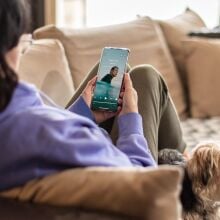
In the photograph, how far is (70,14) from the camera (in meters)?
3.69

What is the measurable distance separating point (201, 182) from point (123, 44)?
1.13m

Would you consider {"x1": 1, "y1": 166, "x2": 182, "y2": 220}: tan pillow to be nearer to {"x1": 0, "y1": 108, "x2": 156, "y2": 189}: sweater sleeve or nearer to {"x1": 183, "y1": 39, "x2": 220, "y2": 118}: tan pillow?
{"x1": 0, "y1": 108, "x2": 156, "y2": 189}: sweater sleeve

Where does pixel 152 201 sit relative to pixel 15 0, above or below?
below

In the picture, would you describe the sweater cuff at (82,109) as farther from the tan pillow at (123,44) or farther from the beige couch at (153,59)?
the tan pillow at (123,44)

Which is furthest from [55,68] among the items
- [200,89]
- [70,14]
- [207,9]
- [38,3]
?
[207,9]

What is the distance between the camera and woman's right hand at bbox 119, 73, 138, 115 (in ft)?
A: 5.02

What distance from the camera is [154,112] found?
178cm

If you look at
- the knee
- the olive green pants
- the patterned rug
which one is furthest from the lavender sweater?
the patterned rug

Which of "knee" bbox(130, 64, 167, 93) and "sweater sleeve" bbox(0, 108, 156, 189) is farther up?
"sweater sleeve" bbox(0, 108, 156, 189)

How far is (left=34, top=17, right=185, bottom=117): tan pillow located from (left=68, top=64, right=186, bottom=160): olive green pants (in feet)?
1.97

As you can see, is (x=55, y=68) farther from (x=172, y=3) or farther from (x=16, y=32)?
(x=172, y=3)

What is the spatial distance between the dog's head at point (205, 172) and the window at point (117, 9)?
6.91 feet

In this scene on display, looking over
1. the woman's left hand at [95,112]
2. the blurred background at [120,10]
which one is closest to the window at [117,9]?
the blurred background at [120,10]

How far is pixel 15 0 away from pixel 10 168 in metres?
0.31
